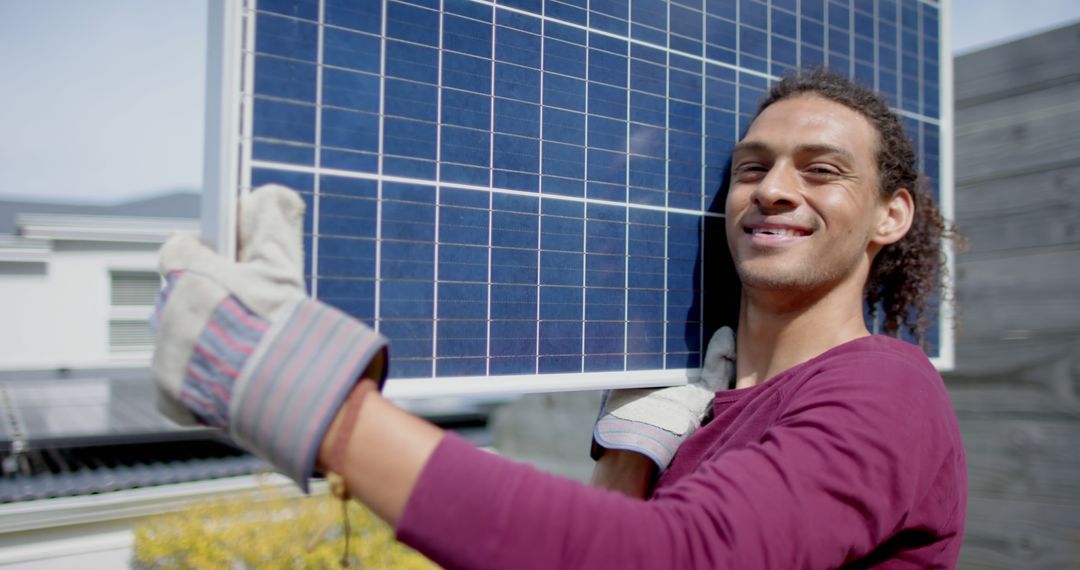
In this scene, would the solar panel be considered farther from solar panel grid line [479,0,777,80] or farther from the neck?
the neck

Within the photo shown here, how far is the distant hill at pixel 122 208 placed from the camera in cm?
1131

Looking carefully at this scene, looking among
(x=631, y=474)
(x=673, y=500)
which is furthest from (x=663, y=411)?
(x=673, y=500)

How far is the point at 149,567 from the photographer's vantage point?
4.23 metres

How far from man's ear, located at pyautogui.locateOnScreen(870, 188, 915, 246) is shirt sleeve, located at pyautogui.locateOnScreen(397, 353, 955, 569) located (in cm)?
55

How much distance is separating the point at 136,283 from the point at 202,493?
16.0ft

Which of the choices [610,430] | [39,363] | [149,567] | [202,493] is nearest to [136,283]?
[39,363]

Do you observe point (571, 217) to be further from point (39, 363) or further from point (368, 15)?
point (39, 363)

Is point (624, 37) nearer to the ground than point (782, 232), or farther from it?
farther from it

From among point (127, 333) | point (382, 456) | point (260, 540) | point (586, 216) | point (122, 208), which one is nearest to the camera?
point (382, 456)

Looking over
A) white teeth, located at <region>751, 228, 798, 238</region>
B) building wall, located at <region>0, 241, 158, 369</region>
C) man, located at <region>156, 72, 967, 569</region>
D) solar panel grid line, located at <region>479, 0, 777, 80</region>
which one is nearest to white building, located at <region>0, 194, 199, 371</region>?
building wall, located at <region>0, 241, 158, 369</region>

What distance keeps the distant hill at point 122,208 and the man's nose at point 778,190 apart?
35.3 ft

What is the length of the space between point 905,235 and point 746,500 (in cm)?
127

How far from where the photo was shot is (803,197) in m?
1.61

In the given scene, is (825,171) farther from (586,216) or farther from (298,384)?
(298,384)
